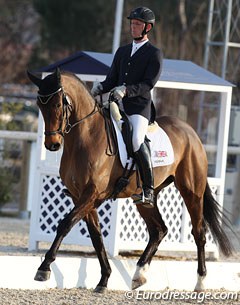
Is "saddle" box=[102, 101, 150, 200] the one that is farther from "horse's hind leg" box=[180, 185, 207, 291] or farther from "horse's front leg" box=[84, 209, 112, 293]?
"horse's hind leg" box=[180, 185, 207, 291]

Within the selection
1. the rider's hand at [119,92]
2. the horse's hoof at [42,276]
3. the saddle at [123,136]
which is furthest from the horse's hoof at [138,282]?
the rider's hand at [119,92]

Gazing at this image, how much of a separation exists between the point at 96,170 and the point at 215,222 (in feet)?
6.00

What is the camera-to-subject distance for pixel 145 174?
8984mm

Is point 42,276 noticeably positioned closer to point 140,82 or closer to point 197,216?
point 140,82

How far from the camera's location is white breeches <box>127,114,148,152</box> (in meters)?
8.85

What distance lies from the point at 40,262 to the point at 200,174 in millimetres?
2002

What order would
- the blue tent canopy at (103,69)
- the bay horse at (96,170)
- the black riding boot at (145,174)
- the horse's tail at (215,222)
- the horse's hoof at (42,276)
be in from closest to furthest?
the horse's hoof at (42,276) < the bay horse at (96,170) < the black riding boot at (145,174) < the horse's tail at (215,222) < the blue tent canopy at (103,69)

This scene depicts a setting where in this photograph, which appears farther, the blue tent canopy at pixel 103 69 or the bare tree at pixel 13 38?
the bare tree at pixel 13 38

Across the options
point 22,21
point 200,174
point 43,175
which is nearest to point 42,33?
point 22,21

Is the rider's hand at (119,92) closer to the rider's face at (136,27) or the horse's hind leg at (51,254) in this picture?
the rider's face at (136,27)

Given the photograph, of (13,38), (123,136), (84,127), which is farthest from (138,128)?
(13,38)

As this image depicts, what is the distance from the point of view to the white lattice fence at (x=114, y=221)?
11.3 m

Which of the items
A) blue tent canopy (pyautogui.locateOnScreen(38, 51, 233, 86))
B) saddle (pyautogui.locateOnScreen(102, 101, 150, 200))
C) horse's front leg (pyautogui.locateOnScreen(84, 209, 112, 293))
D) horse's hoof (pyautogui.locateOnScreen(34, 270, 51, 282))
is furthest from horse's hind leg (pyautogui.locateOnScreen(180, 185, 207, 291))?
horse's hoof (pyautogui.locateOnScreen(34, 270, 51, 282))

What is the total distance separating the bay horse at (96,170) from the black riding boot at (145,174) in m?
0.10
